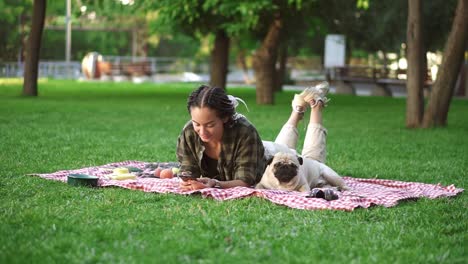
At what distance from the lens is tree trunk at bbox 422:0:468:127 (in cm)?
1827

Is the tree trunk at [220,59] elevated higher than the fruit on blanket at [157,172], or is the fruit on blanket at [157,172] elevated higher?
the tree trunk at [220,59]

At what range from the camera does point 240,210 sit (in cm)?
778

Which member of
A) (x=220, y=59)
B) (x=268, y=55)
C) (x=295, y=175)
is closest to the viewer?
(x=295, y=175)

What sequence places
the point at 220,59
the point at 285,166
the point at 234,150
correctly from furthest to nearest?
the point at 220,59 < the point at 234,150 < the point at 285,166

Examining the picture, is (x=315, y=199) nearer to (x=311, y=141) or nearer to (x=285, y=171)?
(x=285, y=171)

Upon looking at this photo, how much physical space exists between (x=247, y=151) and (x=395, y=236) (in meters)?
2.41

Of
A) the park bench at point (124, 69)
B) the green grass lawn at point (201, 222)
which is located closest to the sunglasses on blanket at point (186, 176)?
the green grass lawn at point (201, 222)

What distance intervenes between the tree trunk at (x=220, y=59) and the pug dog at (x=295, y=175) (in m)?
22.7

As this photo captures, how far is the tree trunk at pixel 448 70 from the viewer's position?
18.3 metres

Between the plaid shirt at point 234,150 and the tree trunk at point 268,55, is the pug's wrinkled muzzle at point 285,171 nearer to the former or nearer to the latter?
the plaid shirt at point 234,150

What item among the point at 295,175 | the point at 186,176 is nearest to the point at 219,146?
the point at 186,176

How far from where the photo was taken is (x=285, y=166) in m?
8.63

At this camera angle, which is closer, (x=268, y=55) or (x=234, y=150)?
(x=234, y=150)

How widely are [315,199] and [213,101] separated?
1.36 m
